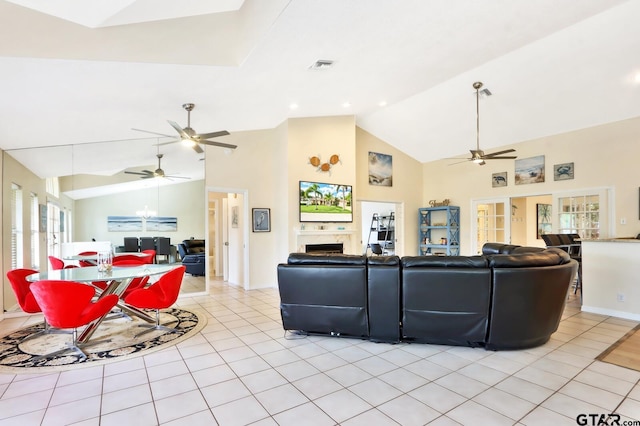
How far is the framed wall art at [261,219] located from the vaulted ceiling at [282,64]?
5.49 feet

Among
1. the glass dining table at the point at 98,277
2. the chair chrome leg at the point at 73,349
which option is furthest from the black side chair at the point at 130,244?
the chair chrome leg at the point at 73,349

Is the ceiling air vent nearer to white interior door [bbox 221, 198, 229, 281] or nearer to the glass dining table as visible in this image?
the glass dining table

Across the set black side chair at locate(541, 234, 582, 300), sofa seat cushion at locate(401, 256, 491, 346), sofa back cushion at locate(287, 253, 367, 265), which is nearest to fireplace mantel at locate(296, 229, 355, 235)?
sofa back cushion at locate(287, 253, 367, 265)

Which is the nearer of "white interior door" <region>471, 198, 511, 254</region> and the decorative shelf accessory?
"white interior door" <region>471, 198, 511, 254</region>

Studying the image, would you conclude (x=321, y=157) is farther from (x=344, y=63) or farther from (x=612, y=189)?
(x=612, y=189)

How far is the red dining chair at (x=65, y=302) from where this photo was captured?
9.69 ft

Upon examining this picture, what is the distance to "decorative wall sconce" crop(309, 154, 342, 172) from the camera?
6.76 meters

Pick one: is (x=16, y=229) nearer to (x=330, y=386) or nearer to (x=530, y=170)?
(x=330, y=386)

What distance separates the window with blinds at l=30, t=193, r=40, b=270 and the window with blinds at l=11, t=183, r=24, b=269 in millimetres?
136

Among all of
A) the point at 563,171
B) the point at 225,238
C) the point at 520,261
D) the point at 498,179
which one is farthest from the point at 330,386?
the point at 498,179

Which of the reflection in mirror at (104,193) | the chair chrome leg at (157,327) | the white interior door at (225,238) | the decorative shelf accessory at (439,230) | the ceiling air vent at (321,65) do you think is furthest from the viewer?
the decorative shelf accessory at (439,230)

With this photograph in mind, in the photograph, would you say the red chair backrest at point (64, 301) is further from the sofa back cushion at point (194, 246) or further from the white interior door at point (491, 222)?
the white interior door at point (491, 222)

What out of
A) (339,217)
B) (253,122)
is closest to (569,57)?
(339,217)

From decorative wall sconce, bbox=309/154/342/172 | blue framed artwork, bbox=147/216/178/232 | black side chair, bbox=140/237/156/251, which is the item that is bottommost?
black side chair, bbox=140/237/156/251
